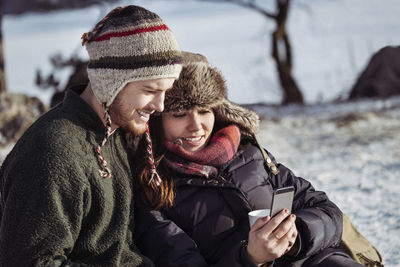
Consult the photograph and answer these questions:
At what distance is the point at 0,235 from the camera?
79.5 inches

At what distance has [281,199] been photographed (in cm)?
225

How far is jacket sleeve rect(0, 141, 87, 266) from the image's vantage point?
195cm

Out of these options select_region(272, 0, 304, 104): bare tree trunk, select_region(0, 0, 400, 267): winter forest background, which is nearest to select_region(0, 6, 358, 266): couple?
select_region(0, 0, 400, 267): winter forest background

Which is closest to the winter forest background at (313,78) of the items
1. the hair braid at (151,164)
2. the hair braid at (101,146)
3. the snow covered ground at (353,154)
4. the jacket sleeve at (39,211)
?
the snow covered ground at (353,154)

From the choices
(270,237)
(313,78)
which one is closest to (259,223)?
(270,237)

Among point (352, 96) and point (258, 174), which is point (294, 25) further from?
point (258, 174)

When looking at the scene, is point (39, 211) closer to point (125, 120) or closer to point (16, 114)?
point (125, 120)

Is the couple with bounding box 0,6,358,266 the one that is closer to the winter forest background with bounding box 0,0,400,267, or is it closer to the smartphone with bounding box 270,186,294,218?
the smartphone with bounding box 270,186,294,218

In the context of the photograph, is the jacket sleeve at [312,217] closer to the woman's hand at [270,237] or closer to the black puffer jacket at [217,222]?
the black puffer jacket at [217,222]

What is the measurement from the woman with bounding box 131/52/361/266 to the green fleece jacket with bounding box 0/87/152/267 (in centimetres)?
16

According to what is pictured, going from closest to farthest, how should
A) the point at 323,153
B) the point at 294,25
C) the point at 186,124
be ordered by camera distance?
the point at 186,124, the point at 323,153, the point at 294,25

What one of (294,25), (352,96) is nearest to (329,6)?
(294,25)

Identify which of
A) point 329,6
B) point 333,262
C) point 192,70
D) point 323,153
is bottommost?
point 329,6

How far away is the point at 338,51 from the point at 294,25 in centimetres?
480
